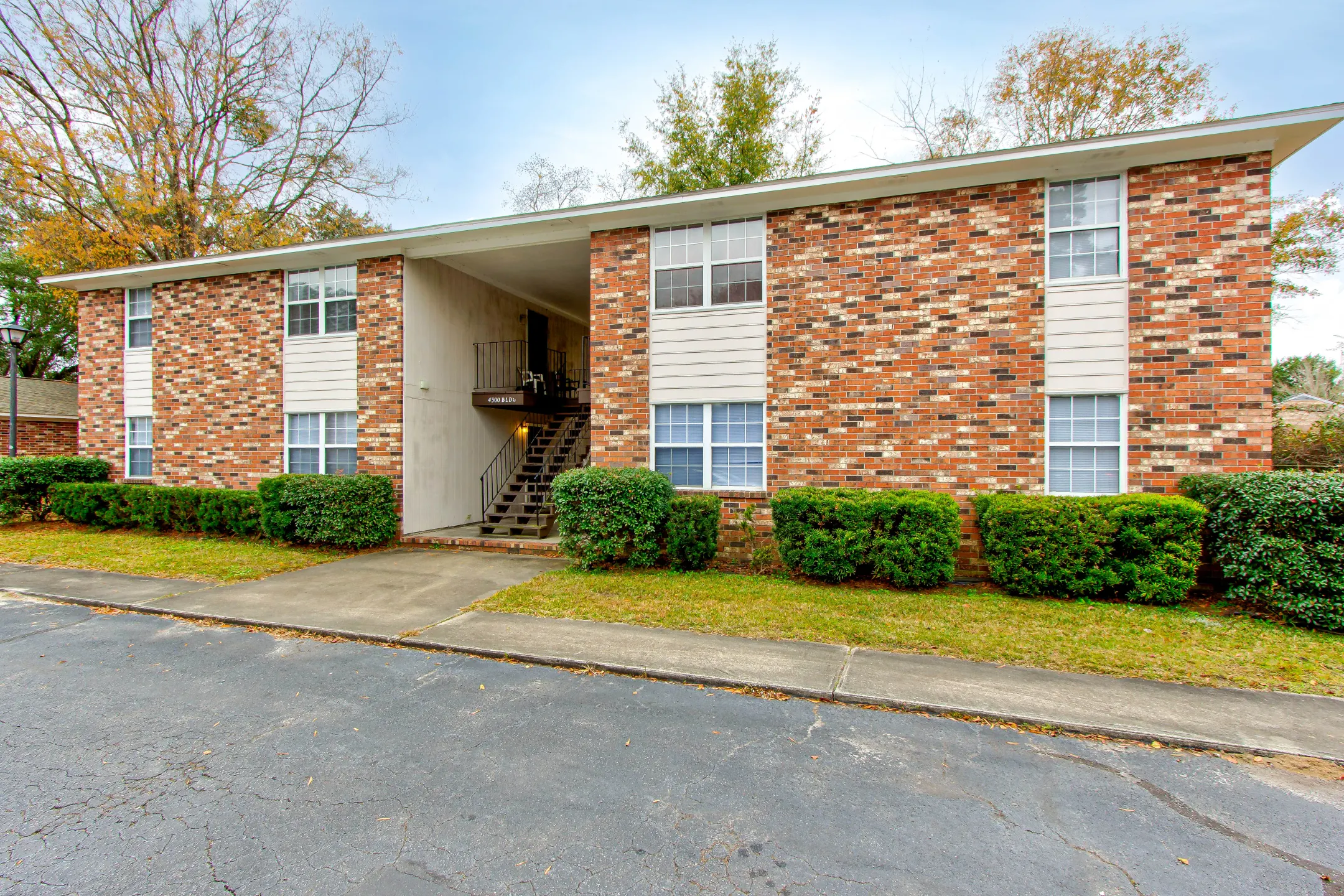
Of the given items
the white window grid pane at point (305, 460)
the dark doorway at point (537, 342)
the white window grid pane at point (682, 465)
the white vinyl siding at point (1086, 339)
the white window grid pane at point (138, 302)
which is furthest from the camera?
the dark doorway at point (537, 342)

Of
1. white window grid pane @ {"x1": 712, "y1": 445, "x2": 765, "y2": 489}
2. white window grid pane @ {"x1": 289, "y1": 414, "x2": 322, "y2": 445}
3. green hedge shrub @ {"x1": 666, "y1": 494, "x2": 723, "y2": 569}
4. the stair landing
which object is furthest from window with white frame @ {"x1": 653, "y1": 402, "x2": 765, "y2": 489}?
white window grid pane @ {"x1": 289, "y1": 414, "x2": 322, "y2": 445}

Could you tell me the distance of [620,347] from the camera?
9.31 m

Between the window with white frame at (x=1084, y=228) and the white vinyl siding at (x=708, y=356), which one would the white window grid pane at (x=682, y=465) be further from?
the window with white frame at (x=1084, y=228)

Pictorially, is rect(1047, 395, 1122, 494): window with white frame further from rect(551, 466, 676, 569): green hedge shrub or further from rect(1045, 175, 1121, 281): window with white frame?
rect(551, 466, 676, 569): green hedge shrub

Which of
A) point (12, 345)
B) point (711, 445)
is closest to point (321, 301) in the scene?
point (12, 345)

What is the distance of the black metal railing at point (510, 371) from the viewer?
42.2 ft

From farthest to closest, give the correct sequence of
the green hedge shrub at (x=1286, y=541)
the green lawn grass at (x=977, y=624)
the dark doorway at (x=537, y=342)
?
the dark doorway at (x=537, y=342), the green hedge shrub at (x=1286, y=541), the green lawn grass at (x=977, y=624)

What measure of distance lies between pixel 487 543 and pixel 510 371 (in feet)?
17.2

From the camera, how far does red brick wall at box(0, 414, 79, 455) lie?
54.7 feet

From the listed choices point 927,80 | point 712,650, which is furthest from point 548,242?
point 927,80

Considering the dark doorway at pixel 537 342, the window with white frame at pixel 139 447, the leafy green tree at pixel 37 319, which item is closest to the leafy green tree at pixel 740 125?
the dark doorway at pixel 537 342

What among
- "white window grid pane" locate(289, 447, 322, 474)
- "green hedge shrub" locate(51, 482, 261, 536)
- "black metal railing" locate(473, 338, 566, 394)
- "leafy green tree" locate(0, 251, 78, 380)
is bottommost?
"green hedge shrub" locate(51, 482, 261, 536)

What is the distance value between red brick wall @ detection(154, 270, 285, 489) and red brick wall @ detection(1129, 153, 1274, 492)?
14.8m

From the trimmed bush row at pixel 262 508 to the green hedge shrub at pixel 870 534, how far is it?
23.5ft
